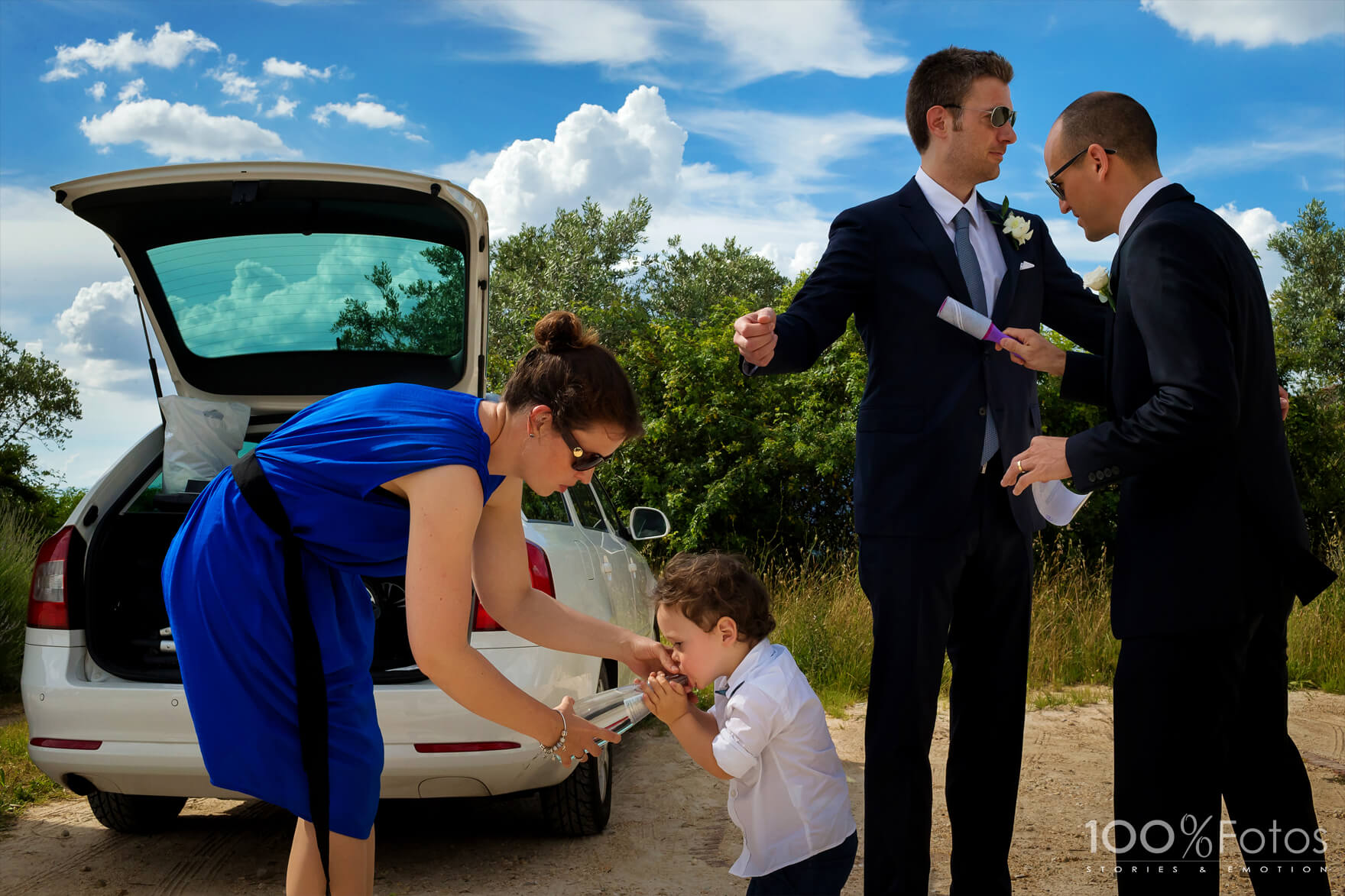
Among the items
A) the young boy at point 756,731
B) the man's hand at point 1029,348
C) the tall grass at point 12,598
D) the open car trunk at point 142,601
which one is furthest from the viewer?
the tall grass at point 12,598

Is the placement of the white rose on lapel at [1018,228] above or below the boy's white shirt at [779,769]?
above

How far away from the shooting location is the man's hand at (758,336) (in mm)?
2799

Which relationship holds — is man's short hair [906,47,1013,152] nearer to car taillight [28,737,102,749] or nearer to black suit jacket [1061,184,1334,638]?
black suit jacket [1061,184,1334,638]

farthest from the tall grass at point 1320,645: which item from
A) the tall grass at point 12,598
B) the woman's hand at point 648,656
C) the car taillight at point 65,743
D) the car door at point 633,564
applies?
the tall grass at point 12,598

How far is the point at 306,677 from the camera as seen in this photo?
2156mm

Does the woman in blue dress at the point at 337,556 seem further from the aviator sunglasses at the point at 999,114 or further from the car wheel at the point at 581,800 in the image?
the car wheel at the point at 581,800

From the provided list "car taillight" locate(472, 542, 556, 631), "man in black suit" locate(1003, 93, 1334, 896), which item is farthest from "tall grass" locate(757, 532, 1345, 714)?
"man in black suit" locate(1003, 93, 1334, 896)

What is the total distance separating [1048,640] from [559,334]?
629cm

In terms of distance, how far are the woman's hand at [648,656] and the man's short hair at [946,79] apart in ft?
5.57

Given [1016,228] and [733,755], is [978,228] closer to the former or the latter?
[1016,228]

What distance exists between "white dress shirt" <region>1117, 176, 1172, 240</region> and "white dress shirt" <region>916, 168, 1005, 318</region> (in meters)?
0.58


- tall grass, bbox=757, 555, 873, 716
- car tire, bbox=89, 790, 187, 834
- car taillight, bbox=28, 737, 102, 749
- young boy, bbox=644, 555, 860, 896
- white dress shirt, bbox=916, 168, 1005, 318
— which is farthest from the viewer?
tall grass, bbox=757, 555, 873, 716

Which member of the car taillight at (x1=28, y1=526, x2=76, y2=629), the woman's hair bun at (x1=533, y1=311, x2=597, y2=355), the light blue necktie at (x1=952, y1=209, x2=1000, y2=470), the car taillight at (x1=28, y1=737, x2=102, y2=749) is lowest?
the car taillight at (x1=28, y1=737, x2=102, y2=749)

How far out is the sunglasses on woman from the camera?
84.1 inches
